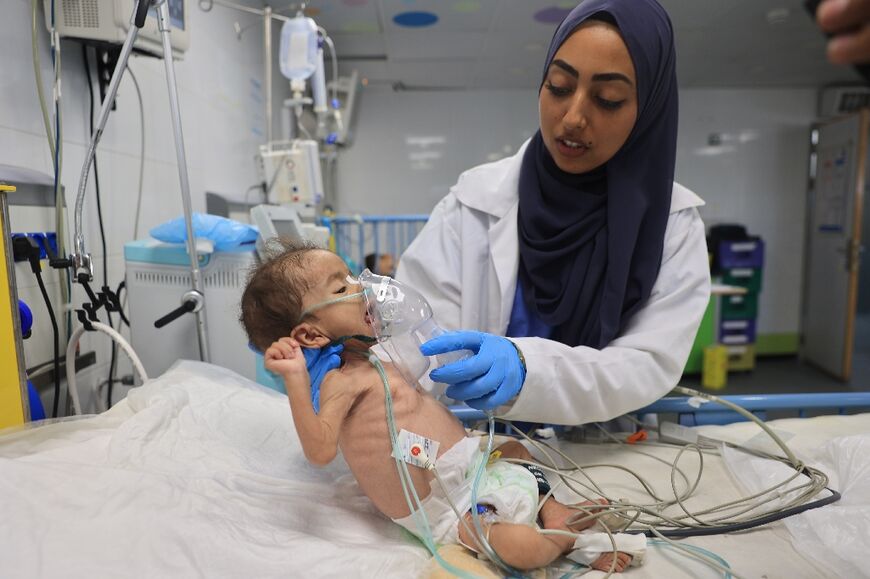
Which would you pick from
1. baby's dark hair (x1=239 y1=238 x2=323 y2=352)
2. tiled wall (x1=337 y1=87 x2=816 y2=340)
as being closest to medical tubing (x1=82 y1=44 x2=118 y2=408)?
baby's dark hair (x1=239 y1=238 x2=323 y2=352)

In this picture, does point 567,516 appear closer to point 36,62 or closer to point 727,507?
point 727,507

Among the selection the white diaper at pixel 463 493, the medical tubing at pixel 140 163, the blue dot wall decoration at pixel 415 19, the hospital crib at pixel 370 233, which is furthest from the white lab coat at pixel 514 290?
the blue dot wall decoration at pixel 415 19

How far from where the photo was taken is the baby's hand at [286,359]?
89 centimetres

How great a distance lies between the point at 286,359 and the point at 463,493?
0.42m

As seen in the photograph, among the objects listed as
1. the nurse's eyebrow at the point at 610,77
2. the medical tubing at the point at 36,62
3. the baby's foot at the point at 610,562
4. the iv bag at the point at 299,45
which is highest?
the iv bag at the point at 299,45

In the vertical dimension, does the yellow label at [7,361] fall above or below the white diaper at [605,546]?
above

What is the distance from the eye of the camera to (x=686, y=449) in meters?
1.32

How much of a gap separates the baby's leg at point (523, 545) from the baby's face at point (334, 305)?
440 millimetres

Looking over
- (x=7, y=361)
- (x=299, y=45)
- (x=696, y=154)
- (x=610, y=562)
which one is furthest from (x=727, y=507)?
(x=696, y=154)

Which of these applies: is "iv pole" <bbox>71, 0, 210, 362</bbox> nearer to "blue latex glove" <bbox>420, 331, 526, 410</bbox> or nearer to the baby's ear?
the baby's ear

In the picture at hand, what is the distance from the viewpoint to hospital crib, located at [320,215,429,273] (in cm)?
357

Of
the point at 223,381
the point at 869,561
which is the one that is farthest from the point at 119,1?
the point at 869,561

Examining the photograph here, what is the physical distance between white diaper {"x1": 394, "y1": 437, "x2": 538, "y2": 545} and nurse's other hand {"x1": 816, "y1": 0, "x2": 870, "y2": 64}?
2.60 feet

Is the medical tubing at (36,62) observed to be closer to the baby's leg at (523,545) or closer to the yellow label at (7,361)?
the yellow label at (7,361)
